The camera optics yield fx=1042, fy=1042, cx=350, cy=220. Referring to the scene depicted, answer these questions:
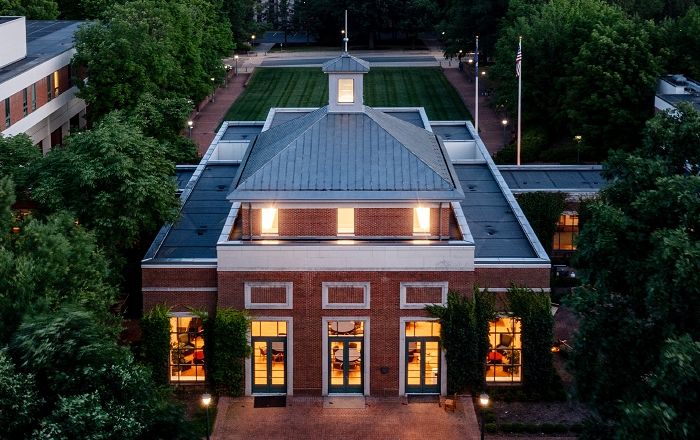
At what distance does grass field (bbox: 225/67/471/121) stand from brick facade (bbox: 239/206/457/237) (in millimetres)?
54499

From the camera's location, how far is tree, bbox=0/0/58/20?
9344cm

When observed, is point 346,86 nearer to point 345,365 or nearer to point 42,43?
point 345,365

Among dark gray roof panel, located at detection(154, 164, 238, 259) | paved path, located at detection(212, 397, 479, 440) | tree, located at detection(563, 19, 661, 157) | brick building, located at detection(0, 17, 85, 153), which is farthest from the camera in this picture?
tree, located at detection(563, 19, 661, 157)

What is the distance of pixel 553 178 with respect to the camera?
59.0 m

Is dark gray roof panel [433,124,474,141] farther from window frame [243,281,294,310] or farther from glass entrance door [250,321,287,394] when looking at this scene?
glass entrance door [250,321,287,394]

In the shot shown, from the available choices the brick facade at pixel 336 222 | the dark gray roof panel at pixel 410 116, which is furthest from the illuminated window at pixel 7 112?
the brick facade at pixel 336 222

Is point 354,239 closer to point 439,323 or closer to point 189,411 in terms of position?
point 439,323

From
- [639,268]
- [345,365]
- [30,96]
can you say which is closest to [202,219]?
[345,365]

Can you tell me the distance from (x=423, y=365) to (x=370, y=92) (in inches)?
2794

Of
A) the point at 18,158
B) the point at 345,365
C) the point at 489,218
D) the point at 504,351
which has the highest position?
the point at 18,158

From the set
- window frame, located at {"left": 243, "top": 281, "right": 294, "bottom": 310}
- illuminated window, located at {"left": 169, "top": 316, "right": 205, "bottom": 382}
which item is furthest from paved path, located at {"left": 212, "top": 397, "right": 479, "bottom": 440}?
window frame, located at {"left": 243, "top": 281, "right": 294, "bottom": 310}

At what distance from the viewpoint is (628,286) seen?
27797 millimetres

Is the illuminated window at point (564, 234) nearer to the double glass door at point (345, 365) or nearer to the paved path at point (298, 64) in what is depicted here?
the double glass door at point (345, 365)

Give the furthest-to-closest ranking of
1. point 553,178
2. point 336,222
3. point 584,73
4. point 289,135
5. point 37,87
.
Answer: point 584,73
point 37,87
point 553,178
point 289,135
point 336,222
